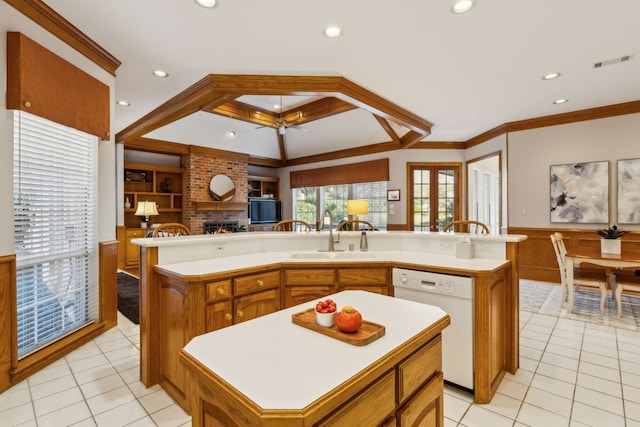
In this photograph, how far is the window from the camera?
24.1 feet

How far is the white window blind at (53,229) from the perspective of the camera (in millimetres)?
2391

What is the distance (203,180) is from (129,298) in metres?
3.56

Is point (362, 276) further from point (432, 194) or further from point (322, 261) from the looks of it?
point (432, 194)

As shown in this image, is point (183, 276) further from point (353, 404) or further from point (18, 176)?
point (18, 176)

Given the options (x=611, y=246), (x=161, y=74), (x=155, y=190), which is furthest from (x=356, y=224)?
(x=155, y=190)

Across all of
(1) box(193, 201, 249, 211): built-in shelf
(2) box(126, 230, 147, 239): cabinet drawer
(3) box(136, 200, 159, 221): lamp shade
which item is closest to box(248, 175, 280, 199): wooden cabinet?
(1) box(193, 201, 249, 211): built-in shelf

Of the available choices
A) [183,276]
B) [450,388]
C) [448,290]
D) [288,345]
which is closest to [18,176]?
[183,276]

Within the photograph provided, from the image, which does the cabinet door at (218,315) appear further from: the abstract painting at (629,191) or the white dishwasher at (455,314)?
the abstract painting at (629,191)

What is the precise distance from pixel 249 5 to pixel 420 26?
1337 millimetres

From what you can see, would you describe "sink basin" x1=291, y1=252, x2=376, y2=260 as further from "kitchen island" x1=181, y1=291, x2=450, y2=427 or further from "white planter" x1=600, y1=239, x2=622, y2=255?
"white planter" x1=600, y1=239, x2=622, y2=255

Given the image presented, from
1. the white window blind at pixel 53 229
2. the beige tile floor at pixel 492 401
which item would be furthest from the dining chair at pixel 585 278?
the white window blind at pixel 53 229

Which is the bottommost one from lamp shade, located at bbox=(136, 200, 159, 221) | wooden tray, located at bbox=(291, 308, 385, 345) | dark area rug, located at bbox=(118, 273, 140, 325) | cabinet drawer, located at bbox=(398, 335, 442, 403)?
dark area rug, located at bbox=(118, 273, 140, 325)

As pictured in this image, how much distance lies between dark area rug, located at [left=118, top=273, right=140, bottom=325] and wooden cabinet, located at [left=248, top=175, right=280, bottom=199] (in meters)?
4.06

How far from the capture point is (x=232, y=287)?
6.92ft
